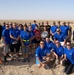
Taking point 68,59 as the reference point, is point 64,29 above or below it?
above

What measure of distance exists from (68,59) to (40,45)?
1463 millimetres

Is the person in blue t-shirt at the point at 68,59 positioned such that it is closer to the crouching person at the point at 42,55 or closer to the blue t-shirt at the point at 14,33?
the crouching person at the point at 42,55

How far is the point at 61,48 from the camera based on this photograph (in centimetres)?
1117

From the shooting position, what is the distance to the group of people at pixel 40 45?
1070 cm

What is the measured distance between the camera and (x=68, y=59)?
419 inches

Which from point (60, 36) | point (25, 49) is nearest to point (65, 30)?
point (60, 36)

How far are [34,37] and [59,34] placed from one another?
1389 mm

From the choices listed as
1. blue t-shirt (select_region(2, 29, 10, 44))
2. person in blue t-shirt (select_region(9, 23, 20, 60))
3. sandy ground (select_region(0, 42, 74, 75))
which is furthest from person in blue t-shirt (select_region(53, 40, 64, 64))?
blue t-shirt (select_region(2, 29, 10, 44))

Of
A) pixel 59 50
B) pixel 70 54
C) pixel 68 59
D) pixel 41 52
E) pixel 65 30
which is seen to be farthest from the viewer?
pixel 65 30

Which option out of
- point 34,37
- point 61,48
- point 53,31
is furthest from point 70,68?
point 53,31

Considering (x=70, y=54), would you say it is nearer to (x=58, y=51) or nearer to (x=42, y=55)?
(x=58, y=51)

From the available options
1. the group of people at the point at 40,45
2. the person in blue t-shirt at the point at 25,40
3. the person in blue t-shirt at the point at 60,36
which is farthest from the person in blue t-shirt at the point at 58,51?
the person in blue t-shirt at the point at 60,36

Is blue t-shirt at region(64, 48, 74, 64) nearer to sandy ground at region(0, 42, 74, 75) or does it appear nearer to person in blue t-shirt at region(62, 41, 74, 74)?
person in blue t-shirt at region(62, 41, 74, 74)

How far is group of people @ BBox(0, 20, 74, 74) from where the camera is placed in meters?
10.7
